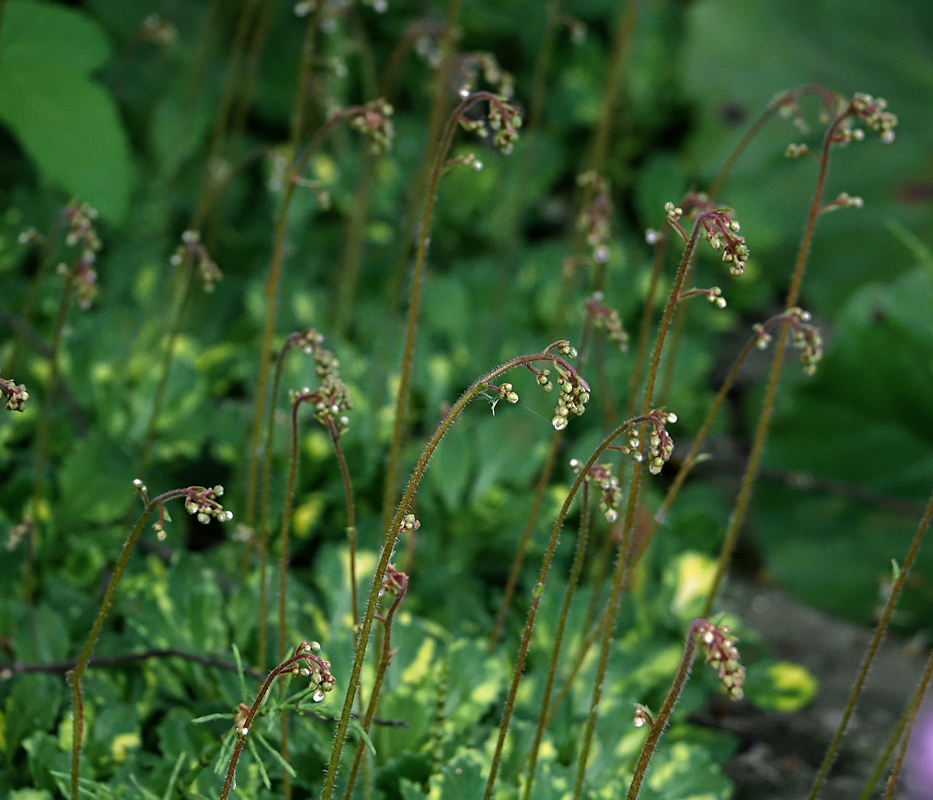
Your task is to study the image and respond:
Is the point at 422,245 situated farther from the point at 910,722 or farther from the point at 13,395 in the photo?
the point at 910,722

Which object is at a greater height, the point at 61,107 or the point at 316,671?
the point at 61,107

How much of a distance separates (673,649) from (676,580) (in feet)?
0.58

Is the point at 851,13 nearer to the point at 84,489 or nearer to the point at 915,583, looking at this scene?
the point at 915,583

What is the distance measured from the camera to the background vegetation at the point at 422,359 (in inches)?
49.7

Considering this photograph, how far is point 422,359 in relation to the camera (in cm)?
196

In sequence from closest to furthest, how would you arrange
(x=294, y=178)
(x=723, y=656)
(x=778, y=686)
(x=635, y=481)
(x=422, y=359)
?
1. (x=723, y=656)
2. (x=635, y=481)
3. (x=294, y=178)
4. (x=778, y=686)
5. (x=422, y=359)

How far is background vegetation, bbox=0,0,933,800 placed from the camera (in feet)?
4.14

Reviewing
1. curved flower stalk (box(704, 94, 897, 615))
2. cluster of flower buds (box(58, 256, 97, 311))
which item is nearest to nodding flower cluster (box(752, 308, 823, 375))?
curved flower stalk (box(704, 94, 897, 615))

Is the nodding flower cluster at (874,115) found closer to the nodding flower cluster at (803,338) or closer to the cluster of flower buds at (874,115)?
the cluster of flower buds at (874,115)

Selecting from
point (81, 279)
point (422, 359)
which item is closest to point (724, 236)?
point (81, 279)

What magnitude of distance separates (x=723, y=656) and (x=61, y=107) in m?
1.32

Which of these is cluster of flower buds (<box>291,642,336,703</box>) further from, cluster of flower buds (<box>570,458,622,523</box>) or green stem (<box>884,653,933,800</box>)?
green stem (<box>884,653,933,800</box>)

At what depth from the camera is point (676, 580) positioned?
1.58 meters

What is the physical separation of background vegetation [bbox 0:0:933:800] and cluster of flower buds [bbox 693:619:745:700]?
0.36 meters
